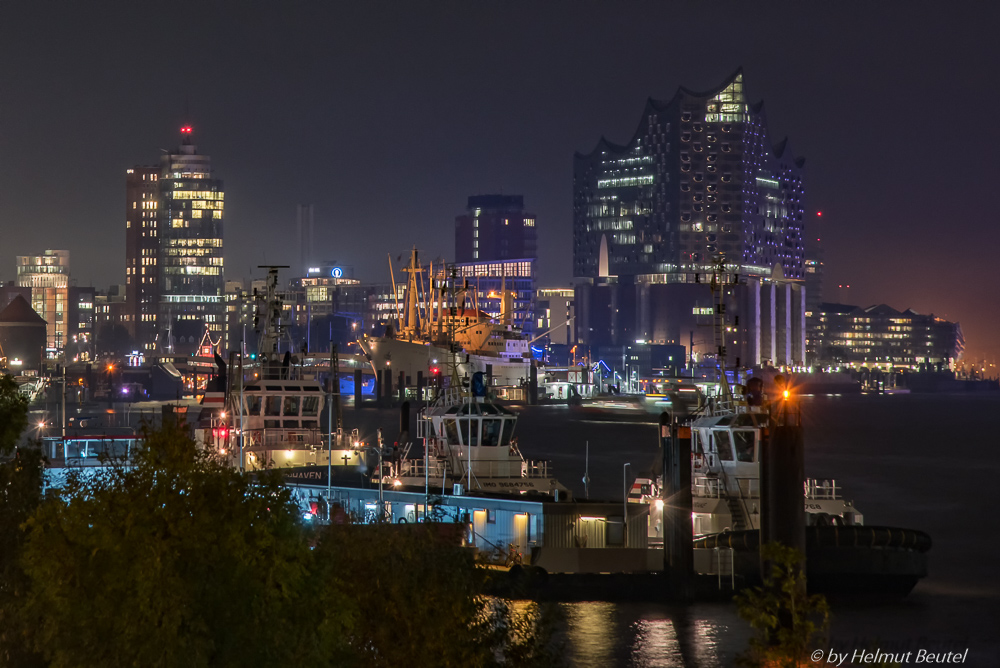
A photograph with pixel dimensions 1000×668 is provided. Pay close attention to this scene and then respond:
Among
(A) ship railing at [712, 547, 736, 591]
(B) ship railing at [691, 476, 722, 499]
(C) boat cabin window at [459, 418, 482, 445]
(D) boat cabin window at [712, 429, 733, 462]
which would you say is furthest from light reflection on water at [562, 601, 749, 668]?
(C) boat cabin window at [459, 418, 482, 445]

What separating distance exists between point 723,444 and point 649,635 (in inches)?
356

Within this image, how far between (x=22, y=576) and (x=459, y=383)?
30380 mm

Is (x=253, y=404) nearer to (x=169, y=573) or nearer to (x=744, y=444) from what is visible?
(x=744, y=444)

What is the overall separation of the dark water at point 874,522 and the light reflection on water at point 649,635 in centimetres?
4

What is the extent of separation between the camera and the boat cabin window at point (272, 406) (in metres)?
54.5

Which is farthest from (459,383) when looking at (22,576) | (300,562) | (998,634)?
(300,562)

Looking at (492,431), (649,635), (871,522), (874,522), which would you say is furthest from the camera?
(874,522)

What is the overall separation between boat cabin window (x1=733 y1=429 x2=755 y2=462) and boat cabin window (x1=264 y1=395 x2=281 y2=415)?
20.3 metres

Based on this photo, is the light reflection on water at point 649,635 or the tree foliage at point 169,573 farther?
the light reflection on water at point 649,635

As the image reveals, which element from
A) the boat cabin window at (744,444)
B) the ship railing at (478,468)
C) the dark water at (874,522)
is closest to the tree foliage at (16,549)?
the dark water at (874,522)

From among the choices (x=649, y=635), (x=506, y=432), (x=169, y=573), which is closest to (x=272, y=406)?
(x=506, y=432)

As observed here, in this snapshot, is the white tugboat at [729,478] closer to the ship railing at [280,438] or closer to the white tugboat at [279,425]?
the white tugboat at [279,425]

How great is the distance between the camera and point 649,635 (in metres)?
39.7

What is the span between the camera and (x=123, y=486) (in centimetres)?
1683
